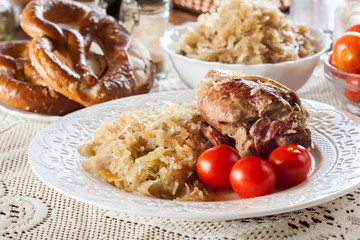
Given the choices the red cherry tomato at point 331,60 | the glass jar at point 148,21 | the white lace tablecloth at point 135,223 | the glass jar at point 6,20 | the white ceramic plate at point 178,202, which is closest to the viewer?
the white ceramic plate at point 178,202

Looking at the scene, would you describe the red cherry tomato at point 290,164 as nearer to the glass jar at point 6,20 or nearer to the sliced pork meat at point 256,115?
the sliced pork meat at point 256,115

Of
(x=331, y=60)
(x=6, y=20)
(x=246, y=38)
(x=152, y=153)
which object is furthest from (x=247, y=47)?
(x=6, y=20)

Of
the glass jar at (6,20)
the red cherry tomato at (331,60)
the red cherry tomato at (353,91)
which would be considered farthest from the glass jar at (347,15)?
the glass jar at (6,20)

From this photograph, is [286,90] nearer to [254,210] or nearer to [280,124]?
[280,124]

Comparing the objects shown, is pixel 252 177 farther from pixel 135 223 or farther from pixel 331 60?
pixel 331 60

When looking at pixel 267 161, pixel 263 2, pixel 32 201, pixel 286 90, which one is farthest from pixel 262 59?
pixel 32 201
